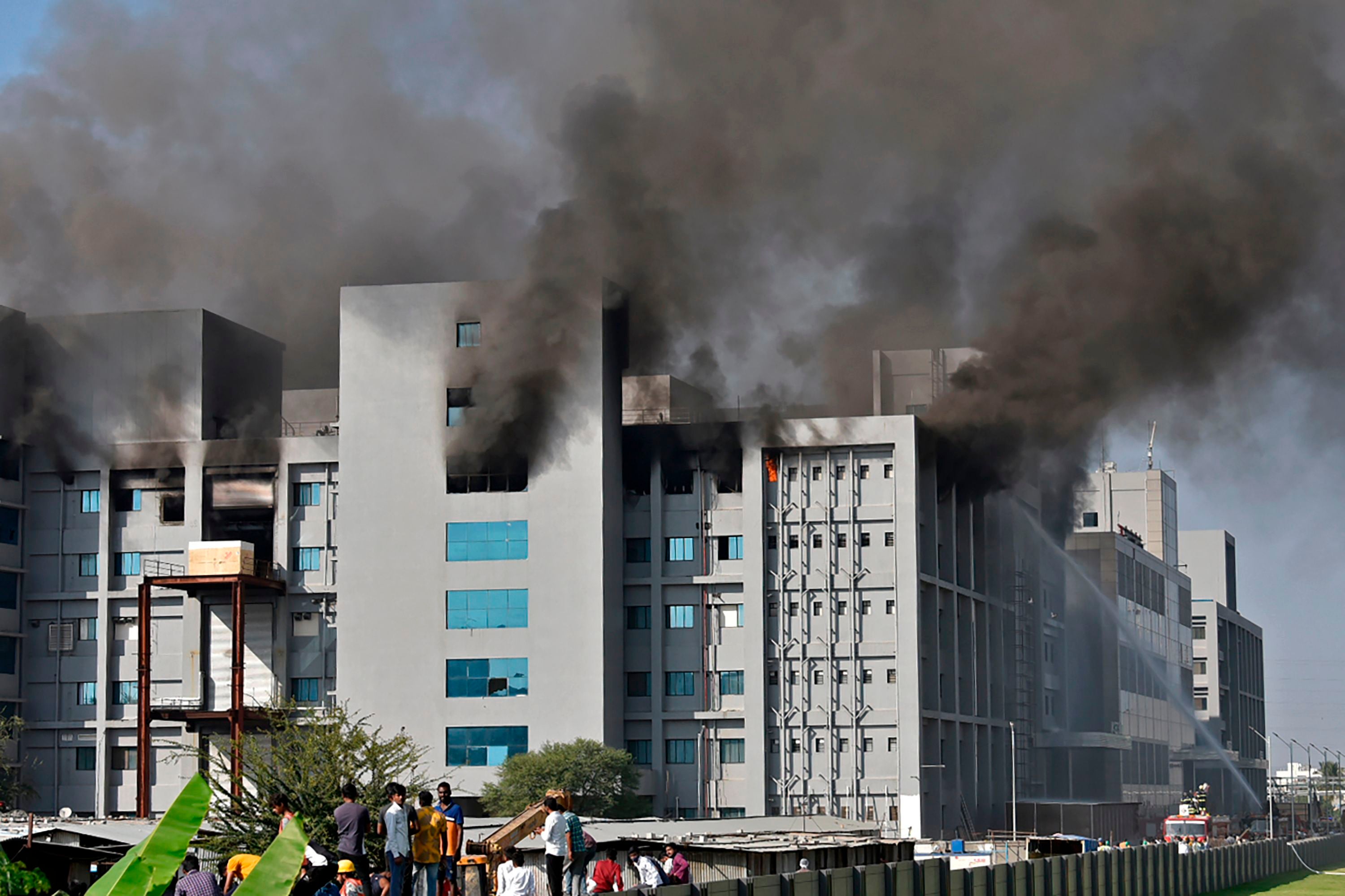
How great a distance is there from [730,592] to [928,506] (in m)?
11.0

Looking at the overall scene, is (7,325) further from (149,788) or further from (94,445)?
(149,788)

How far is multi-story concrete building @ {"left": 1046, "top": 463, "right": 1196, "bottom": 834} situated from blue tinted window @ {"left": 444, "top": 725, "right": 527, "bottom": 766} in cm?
4037

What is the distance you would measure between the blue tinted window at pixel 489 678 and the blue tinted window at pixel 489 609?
167 centimetres

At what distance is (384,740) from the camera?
84812 millimetres

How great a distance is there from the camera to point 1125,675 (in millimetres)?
123500

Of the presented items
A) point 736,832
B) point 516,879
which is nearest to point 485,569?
point 736,832

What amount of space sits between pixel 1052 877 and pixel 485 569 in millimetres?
53196

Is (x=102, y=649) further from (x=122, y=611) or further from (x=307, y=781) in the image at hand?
(x=307, y=781)

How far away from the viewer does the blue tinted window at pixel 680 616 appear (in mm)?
89875

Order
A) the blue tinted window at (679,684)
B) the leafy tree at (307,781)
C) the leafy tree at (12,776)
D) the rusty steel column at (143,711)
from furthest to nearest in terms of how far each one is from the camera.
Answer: the blue tinted window at (679,684) < the rusty steel column at (143,711) < the leafy tree at (12,776) < the leafy tree at (307,781)

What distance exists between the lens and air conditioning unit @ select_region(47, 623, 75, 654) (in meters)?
94.1

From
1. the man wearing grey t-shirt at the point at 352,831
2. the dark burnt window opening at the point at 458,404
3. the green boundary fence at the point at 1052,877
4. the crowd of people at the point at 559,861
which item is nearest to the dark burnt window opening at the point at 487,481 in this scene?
the dark burnt window opening at the point at 458,404

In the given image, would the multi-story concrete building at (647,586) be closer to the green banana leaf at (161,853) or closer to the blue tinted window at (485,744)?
the blue tinted window at (485,744)

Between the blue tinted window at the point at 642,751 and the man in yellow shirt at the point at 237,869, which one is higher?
the man in yellow shirt at the point at 237,869
